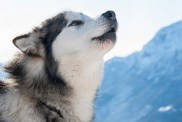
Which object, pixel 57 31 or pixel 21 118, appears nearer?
pixel 21 118

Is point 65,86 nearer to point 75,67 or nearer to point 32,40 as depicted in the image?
point 75,67

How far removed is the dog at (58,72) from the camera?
8.76 m

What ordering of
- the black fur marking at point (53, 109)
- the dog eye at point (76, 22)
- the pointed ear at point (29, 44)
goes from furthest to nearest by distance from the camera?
the dog eye at point (76, 22), the pointed ear at point (29, 44), the black fur marking at point (53, 109)

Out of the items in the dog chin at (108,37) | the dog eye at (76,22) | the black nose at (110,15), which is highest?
the black nose at (110,15)

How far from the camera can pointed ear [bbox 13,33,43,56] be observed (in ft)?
29.4

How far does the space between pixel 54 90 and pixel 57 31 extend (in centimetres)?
118

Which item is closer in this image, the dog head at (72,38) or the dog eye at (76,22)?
the dog head at (72,38)

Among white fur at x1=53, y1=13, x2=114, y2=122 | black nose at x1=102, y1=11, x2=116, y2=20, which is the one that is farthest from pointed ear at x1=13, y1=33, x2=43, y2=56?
black nose at x1=102, y1=11, x2=116, y2=20

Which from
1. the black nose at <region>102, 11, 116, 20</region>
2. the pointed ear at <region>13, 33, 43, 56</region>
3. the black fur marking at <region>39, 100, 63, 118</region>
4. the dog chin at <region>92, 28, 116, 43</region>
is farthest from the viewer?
the black nose at <region>102, 11, 116, 20</region>

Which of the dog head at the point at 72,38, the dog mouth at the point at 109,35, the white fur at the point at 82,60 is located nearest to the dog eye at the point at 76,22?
the dog head at the point at 72,38

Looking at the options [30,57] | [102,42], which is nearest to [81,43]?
[102,42]

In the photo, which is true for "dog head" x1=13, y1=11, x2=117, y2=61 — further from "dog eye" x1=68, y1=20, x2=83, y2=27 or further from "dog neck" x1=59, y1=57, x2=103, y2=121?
"dog neck" x1=59, y1=57, x2=103, y2=121

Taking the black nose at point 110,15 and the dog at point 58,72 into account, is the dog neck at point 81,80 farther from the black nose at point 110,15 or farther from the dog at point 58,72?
the black nose at point 110,15

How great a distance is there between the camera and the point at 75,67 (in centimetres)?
904
